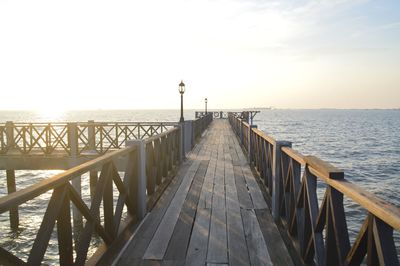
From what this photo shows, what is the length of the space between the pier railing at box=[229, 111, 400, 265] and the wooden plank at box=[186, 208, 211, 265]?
115cm

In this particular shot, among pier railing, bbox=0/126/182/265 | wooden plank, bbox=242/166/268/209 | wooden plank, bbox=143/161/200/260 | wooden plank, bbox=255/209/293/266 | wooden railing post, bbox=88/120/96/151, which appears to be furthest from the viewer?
wooden railing post, bbox=88/120/96/151

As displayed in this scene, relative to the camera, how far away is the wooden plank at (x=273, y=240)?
13.3ft

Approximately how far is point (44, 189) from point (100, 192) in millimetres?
1178

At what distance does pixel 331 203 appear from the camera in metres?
2.96

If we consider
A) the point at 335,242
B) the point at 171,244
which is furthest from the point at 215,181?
the point at 335,242

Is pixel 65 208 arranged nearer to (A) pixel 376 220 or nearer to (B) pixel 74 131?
(A) pixel 376 220

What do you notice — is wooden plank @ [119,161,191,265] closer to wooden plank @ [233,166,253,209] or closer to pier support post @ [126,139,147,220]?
pier support post @ [126,139,147,220]

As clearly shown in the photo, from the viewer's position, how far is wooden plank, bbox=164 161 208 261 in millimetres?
4223

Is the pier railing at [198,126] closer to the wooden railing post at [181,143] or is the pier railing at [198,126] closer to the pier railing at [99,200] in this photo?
the wooden railing post at [181,143]

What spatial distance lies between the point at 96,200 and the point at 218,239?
5.90ft

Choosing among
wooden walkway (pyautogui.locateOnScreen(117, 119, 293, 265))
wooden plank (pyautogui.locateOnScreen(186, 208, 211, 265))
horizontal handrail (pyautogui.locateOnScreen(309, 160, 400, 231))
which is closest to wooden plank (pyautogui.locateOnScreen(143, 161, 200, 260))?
wooden walkway (pyautogui.locateOnScreen(117, 119, 293, 265))

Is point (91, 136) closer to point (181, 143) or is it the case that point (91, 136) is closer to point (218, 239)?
point (181, 143)

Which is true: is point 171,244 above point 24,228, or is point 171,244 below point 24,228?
above

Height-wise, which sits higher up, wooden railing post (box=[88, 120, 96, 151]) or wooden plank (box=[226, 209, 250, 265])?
wooden railing post (box=[88, 120, 96, 151])
